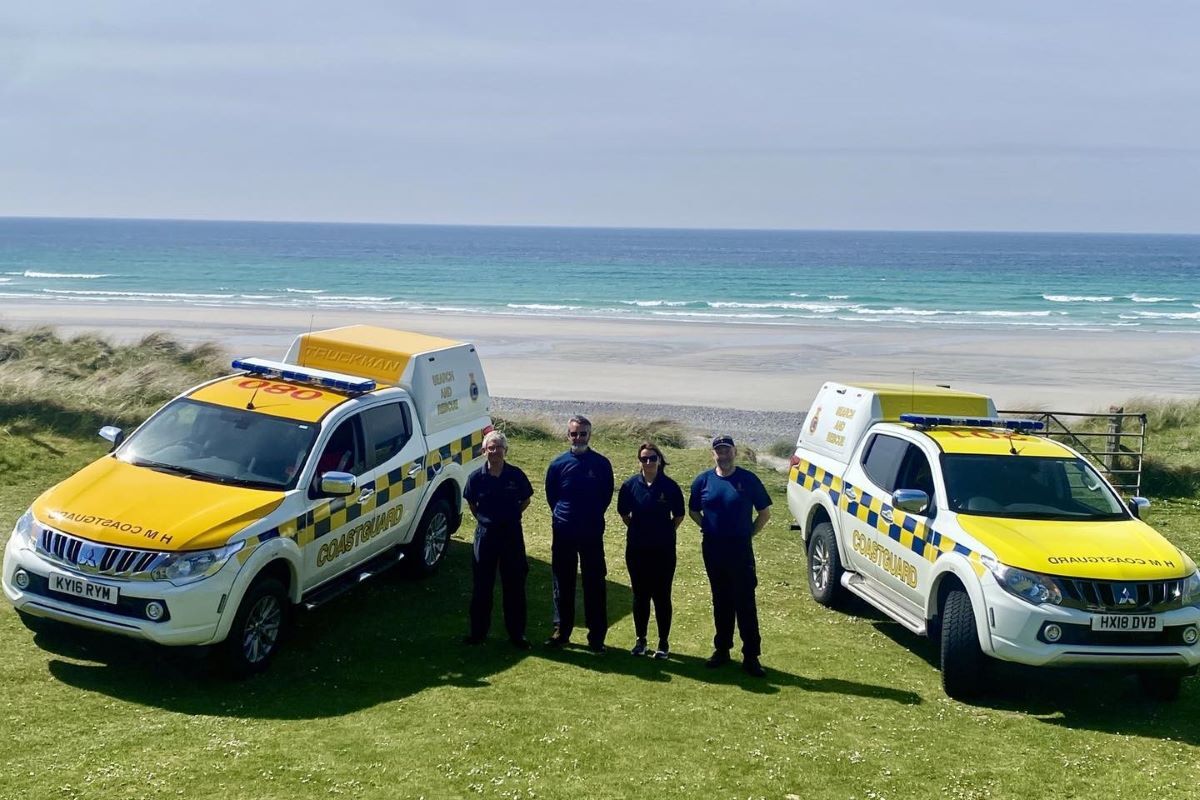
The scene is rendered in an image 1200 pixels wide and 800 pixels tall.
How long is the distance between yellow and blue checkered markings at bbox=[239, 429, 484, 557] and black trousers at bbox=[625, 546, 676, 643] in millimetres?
2181

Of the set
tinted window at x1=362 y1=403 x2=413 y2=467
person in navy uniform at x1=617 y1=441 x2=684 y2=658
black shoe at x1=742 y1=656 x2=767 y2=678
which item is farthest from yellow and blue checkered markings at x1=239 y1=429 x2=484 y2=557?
black shoe at x1=742 y1=656 x2=767 y2=678

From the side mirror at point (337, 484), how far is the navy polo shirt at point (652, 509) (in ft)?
6.20

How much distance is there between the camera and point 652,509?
7.80m

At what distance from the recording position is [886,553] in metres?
8.95

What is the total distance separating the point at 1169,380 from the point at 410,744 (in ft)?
105

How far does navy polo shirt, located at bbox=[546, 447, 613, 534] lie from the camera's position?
796 centimetres

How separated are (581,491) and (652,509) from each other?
539 millimetres

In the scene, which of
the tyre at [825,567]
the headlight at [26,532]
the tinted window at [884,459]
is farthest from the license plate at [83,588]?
the tyre at [825,567]

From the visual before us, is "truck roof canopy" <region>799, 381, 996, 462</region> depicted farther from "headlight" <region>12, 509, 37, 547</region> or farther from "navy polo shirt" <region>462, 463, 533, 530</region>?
"headlight" <region>12, 509, 37, 547</region>

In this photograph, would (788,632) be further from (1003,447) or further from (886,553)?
(1003,447)

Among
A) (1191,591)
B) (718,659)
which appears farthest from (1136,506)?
(718,659)

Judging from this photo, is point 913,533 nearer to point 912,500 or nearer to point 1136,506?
point 912,500

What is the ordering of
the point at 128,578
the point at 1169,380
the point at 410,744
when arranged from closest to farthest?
1. the point at 410,744
2. the point at 128,578
3. the point at 1169,380

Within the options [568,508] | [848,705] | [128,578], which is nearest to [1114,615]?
[848,705]
